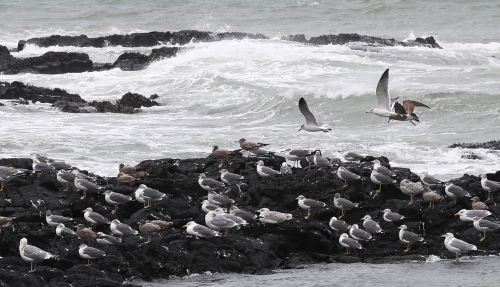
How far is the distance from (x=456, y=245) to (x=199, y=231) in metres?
3.34

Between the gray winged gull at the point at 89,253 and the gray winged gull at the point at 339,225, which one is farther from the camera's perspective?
the gray winged gull at the point at 339,225

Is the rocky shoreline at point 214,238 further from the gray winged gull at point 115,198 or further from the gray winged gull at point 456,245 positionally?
the gray winged gull at point 456,245

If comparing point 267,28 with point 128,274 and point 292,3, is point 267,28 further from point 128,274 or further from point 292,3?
point 128,274

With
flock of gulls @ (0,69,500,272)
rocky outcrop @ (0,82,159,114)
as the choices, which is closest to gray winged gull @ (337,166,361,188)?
flock of gulls @ (0,69,500,272)

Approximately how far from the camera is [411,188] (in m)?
13.3

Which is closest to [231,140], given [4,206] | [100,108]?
[100,108]

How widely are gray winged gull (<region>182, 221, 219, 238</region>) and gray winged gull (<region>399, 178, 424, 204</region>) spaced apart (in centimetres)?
317

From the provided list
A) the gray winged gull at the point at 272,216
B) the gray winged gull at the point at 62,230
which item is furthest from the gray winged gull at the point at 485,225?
the gray winged gull at the point at 62,230

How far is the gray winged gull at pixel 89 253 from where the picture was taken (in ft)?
35.2

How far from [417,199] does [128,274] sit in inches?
187

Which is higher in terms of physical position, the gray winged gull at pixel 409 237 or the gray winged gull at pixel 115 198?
the gray winged gull at pixel 115 198

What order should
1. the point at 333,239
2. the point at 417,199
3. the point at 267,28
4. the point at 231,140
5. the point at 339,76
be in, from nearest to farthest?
the point at 333,239 → the point at 417,199 → the point at 231,140 → the point at 339,76 → the point at 267,28

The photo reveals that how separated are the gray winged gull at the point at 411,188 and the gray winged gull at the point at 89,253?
15.7 ft

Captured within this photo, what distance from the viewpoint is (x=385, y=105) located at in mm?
15750
